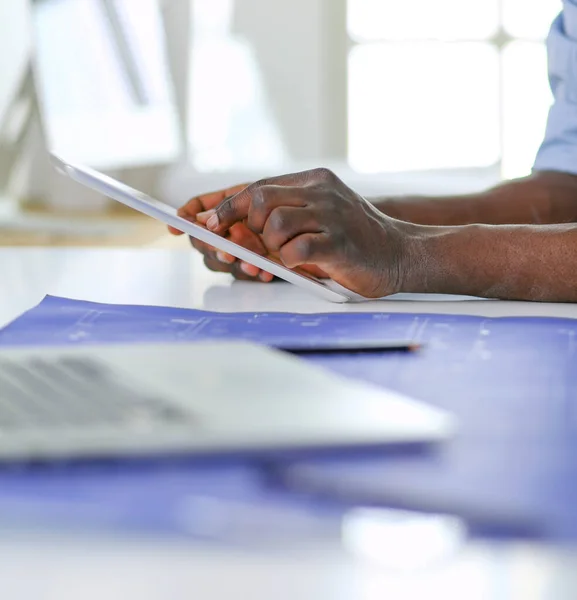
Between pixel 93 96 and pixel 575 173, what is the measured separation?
1.29m

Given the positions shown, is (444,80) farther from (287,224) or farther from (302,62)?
(287,224)

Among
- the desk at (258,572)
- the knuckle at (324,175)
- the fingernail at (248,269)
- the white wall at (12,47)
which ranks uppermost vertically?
the white wall at (12,47)

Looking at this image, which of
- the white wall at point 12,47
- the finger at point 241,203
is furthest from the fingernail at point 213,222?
the white wall at point 12,47

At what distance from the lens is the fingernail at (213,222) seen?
956mm

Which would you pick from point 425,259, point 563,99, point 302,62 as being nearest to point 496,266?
point 425,259

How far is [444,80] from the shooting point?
498 centimetres

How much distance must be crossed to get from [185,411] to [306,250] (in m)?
0.49

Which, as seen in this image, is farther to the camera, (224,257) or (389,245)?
(224,257)

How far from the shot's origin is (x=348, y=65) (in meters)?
4.99

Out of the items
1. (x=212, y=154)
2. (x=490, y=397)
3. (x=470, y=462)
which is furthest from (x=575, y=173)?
(x=212, y=154)

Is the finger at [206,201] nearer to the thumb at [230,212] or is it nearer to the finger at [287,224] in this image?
the thumb at [230,212]

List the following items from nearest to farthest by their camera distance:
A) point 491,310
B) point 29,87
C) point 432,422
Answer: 1. point 432,422
2. point 491,310
3. point 29,87

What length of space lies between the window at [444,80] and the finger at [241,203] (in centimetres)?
402

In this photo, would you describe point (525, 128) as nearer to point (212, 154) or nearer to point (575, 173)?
point (212, 154)
